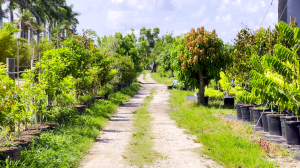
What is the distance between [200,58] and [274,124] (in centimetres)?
769

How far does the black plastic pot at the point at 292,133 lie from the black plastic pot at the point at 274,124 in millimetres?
1417

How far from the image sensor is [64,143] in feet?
28.2

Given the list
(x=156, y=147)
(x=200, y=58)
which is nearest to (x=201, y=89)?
(x=200, y=58)

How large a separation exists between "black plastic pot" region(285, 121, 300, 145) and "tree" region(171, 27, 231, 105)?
8.72 metres

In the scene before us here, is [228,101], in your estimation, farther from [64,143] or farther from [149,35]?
[149,35]

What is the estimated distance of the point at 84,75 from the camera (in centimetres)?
1655

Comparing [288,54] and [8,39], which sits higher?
[8,39]

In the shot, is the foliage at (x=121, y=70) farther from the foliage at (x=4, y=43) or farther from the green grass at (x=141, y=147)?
the green grass at (x=141, y=147)

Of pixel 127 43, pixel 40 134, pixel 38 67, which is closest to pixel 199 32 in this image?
pixel 38 67

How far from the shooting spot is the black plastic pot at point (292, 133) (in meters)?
9.27

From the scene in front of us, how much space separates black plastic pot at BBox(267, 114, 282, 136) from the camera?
35.5 ft

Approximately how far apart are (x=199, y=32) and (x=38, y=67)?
10.3m

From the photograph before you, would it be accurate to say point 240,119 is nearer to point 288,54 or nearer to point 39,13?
point 288,54

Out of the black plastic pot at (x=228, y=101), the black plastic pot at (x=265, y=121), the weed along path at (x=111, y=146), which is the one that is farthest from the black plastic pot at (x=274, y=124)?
the black plastic pot at (x=228, y=101)
